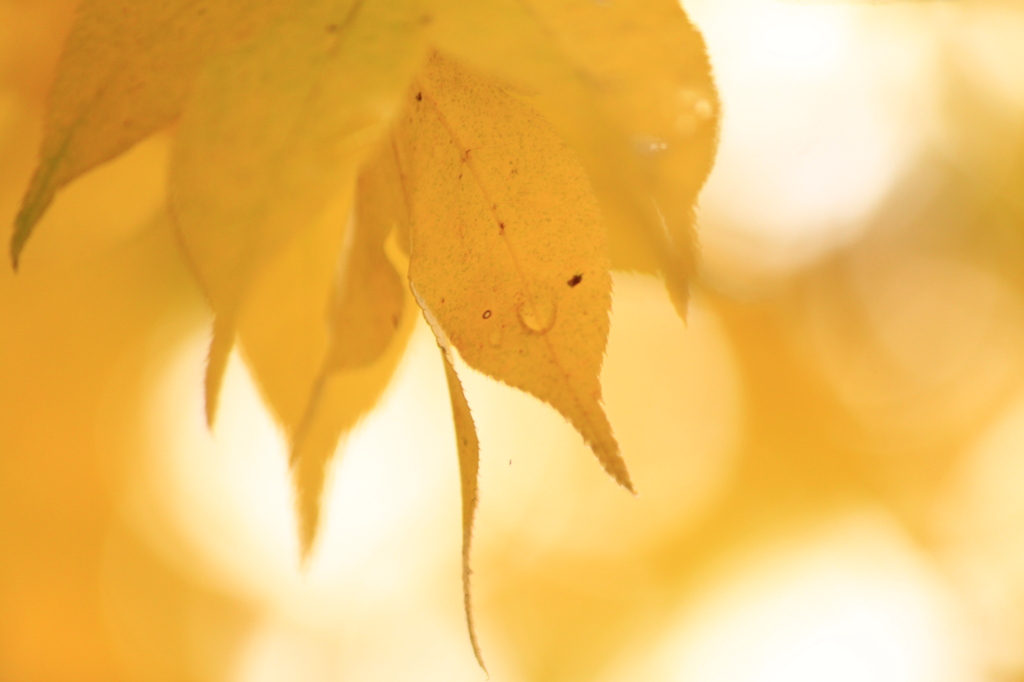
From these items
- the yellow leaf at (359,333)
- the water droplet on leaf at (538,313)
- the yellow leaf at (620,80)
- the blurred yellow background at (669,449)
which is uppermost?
the yellow leaf at (620,80)

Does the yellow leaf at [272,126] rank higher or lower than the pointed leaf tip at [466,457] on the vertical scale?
higher

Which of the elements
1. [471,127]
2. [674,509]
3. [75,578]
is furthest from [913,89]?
[75,578]

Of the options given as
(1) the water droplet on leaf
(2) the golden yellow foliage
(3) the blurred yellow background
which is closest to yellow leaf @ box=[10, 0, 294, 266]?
(2) the golden yellow foliage

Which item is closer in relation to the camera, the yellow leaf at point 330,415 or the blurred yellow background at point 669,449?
the yellow leaf at point 330,415

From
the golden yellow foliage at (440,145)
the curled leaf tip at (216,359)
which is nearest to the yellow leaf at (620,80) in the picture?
the golden yellow foliage at (440,145)

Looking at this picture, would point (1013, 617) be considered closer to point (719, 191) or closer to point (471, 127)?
point (719, 191)

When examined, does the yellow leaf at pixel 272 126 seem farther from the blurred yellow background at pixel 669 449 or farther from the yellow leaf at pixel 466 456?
the blurred yellow background at pixel 669 449

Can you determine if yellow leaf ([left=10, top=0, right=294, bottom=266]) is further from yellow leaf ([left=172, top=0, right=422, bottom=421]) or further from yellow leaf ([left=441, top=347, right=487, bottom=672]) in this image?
yellow leaf ([left=441, top=347, right=487, bottom=672])
